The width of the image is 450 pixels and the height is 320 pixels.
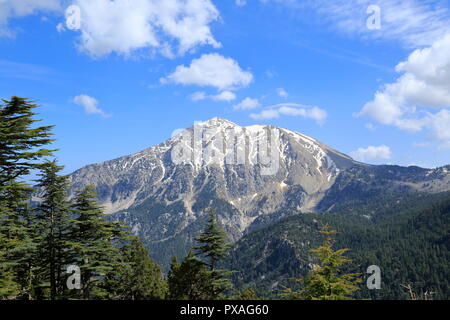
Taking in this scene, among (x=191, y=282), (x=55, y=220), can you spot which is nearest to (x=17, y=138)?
(x=55, y=220)

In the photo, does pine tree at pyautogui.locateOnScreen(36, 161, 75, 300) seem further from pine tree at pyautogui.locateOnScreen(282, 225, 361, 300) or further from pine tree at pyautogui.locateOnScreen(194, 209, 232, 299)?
pine tree at pyautogui.locateOnScreen(282, 225, 361, 300)

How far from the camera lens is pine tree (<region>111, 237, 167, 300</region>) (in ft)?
147

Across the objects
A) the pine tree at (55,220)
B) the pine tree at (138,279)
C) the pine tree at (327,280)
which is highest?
the pine tree at (55,220)

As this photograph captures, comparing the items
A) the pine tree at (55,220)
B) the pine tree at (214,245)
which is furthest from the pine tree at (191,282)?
the pine tree at (55,220)

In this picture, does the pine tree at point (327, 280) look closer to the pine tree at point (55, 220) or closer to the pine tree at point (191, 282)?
the pine tree at point (55, 220)

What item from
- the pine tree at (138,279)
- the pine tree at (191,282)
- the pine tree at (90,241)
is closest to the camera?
the pine tree at (90,241)

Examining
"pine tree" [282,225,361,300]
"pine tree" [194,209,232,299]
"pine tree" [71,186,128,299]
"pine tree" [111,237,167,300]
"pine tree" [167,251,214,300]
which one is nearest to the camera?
"pine tree" [282,225,361,300]

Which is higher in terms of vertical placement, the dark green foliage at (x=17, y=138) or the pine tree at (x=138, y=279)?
the dark green foliage at (x=17, y=138)

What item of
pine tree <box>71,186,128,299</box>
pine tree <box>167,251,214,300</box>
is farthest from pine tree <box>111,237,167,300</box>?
pine tree <box>71,186,128,299</box>

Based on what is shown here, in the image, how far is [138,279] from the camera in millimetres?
47156

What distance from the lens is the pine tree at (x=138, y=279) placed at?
44812 millimetres
